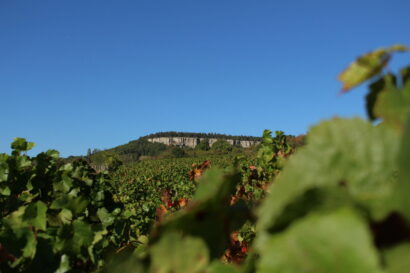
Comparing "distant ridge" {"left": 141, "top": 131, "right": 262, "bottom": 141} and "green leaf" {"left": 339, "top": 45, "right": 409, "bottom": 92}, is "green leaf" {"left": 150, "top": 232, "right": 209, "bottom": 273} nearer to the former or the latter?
"green leaf" {"left": 339, "top": 45, "right": 409, "bottom": 92}

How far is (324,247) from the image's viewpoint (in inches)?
15.2

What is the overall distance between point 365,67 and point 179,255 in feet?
1.28

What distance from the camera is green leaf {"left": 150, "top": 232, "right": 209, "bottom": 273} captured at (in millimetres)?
518

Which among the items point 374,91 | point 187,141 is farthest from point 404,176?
point 187,141

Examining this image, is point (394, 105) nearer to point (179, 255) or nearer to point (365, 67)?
point (365, 67)

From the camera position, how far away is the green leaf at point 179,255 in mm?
518

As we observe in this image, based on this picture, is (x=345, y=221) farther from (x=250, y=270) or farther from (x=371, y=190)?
(x=250, y=270)

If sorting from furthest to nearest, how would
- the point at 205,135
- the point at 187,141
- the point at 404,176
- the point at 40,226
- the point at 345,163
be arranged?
the point at 205,135, the point at 187,141, the point at 40,226, the point at 345,163, the point at 404,176

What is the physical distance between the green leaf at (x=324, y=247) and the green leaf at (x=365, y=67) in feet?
0.85

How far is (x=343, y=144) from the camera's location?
495mm

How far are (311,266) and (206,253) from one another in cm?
19

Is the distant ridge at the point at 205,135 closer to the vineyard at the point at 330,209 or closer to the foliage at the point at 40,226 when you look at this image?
the foliage at the point at 40,226

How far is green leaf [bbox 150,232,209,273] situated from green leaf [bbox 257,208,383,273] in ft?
0.46

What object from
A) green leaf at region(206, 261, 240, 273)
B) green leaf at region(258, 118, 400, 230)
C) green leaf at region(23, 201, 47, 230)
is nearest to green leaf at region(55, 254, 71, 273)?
green leaf at region(23, 201, 47, 230)
